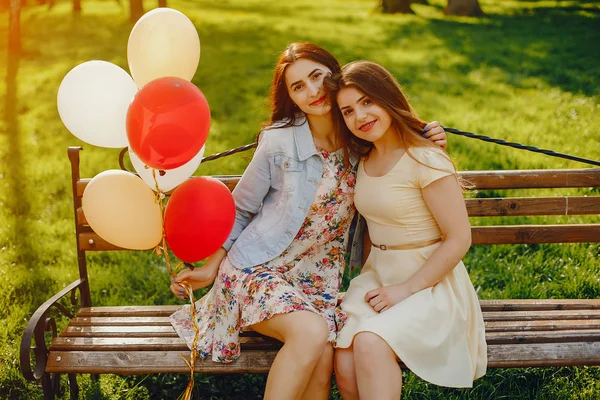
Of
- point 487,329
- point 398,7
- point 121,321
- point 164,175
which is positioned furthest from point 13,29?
point 398,7

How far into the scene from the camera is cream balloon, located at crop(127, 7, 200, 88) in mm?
2494

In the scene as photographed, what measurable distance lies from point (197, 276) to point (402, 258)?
854mm

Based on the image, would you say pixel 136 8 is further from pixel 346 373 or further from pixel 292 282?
pixel 346 373

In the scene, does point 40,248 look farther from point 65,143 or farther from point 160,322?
point 65,143

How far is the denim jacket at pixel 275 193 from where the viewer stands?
2.81 m

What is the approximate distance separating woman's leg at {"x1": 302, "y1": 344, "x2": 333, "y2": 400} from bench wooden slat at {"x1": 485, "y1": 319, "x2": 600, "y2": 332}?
2.41 feet

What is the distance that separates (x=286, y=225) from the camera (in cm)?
281

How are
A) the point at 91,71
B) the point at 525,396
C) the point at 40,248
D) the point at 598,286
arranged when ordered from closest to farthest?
the point at 91,71
the point at 525,396
the point at 598,286
the point at 40,248

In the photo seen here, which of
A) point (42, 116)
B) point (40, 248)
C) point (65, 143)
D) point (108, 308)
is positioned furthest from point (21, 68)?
point (108, 308)

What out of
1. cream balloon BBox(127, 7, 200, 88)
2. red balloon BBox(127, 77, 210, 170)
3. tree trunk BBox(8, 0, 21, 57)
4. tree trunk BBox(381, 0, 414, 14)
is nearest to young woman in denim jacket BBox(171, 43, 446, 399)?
cream balloon BBox(127, 7, 200, 88)

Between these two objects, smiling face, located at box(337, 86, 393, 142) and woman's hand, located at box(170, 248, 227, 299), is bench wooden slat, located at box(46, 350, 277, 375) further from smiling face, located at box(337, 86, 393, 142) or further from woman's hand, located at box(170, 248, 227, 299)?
smiling face, located at box(337, 86, 393, 142)

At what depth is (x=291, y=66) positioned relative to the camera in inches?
109

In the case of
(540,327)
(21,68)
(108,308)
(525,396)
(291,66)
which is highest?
(291,66)

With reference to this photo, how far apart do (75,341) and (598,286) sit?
284cm
